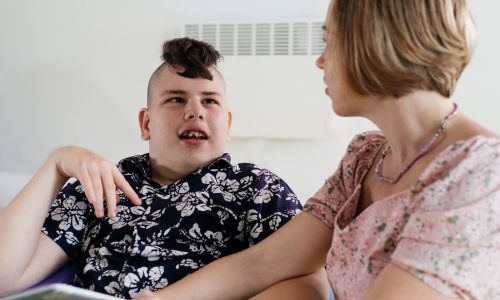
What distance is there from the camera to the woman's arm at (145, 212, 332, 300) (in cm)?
127

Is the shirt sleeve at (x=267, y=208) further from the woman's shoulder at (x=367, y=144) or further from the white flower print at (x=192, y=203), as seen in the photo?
the woman's shoulder at (x=367, y=144)

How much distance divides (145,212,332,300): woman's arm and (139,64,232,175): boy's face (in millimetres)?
348

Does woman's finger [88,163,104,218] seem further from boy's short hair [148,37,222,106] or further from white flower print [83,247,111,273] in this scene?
boy's short hair [148,37,222,106]

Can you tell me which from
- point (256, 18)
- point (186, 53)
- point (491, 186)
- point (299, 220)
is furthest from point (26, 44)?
point (491, 186)

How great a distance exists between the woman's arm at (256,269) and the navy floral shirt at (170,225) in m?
0.11

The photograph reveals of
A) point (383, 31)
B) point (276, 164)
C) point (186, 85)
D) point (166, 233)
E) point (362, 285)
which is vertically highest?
point (383, 31)

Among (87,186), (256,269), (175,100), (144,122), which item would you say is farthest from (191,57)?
(256,269)

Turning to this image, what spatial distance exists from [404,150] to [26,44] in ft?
7.45

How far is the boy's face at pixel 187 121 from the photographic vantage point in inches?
62.7

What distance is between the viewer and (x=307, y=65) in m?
2.54

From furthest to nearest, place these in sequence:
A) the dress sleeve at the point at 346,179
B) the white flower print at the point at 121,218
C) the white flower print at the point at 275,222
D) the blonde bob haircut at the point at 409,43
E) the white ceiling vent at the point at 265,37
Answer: the white ceiling vent at the point at 265,37 → the white flower print at the point at 121,218 → the white flower print at the point at 275,222 → the dress sleeve at the point at 346,179 → the blonde bob haircut at the point at 409,43

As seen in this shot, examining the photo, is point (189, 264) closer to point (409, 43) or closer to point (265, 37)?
point (409, 43)

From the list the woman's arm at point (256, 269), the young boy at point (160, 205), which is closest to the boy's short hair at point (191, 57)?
the young boy at point (160, 205)

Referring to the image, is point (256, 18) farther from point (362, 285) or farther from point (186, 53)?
point (362, 285)
